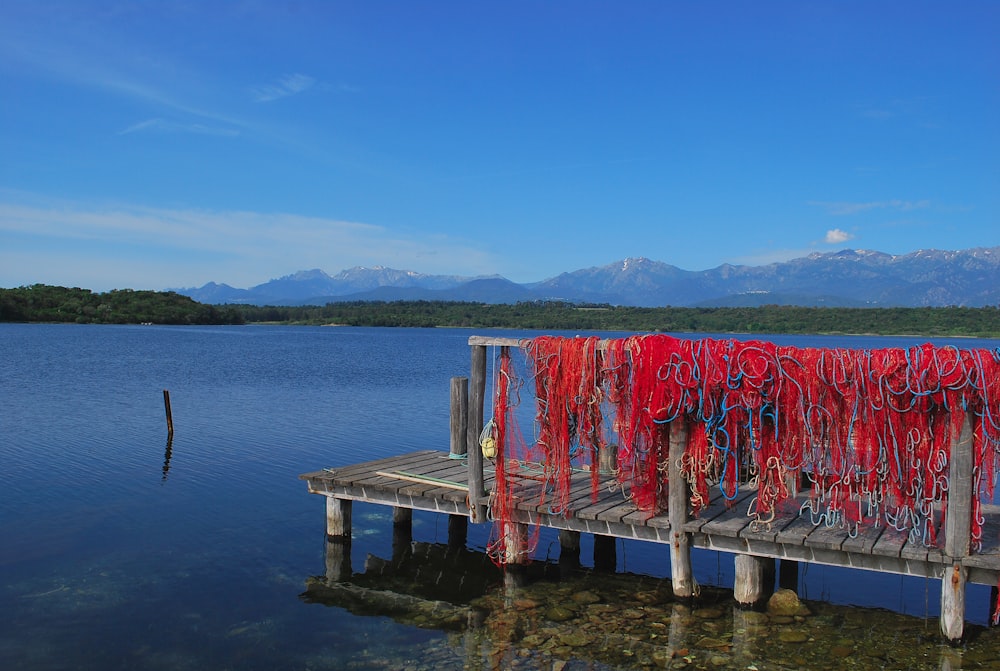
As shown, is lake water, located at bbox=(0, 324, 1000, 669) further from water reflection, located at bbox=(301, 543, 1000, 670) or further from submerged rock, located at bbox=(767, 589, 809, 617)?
submerged rock, located at bbox=(767, 589, 809, 617)

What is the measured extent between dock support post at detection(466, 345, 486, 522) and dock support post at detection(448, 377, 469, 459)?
0.50 m

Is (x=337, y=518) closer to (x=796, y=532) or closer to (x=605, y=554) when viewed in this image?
(x=605, y=554)

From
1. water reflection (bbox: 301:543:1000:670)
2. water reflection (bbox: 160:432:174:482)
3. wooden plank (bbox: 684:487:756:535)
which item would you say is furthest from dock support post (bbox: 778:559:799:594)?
water reflection (bbox: 160:432:174:482)

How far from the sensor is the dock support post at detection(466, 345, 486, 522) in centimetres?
1112

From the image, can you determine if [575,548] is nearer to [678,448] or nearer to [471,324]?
[678,448]

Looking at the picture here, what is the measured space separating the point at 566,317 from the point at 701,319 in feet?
77.8

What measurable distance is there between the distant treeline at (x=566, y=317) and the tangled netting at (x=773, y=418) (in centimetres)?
10441

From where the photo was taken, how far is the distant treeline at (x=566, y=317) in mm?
108562

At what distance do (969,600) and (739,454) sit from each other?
4172 millimetres

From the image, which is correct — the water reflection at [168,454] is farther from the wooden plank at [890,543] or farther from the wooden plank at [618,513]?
the wooden plank at [890,543]

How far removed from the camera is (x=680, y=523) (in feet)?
32.4

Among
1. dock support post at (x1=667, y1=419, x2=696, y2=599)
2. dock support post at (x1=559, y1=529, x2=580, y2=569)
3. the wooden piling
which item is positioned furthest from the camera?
the wooden piling

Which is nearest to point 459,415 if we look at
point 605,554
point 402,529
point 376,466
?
point 376,466

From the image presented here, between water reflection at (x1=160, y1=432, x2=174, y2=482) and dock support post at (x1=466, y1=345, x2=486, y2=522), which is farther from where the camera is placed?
water reflection at (x1=160, y1=432, x2=174, y2=482)
